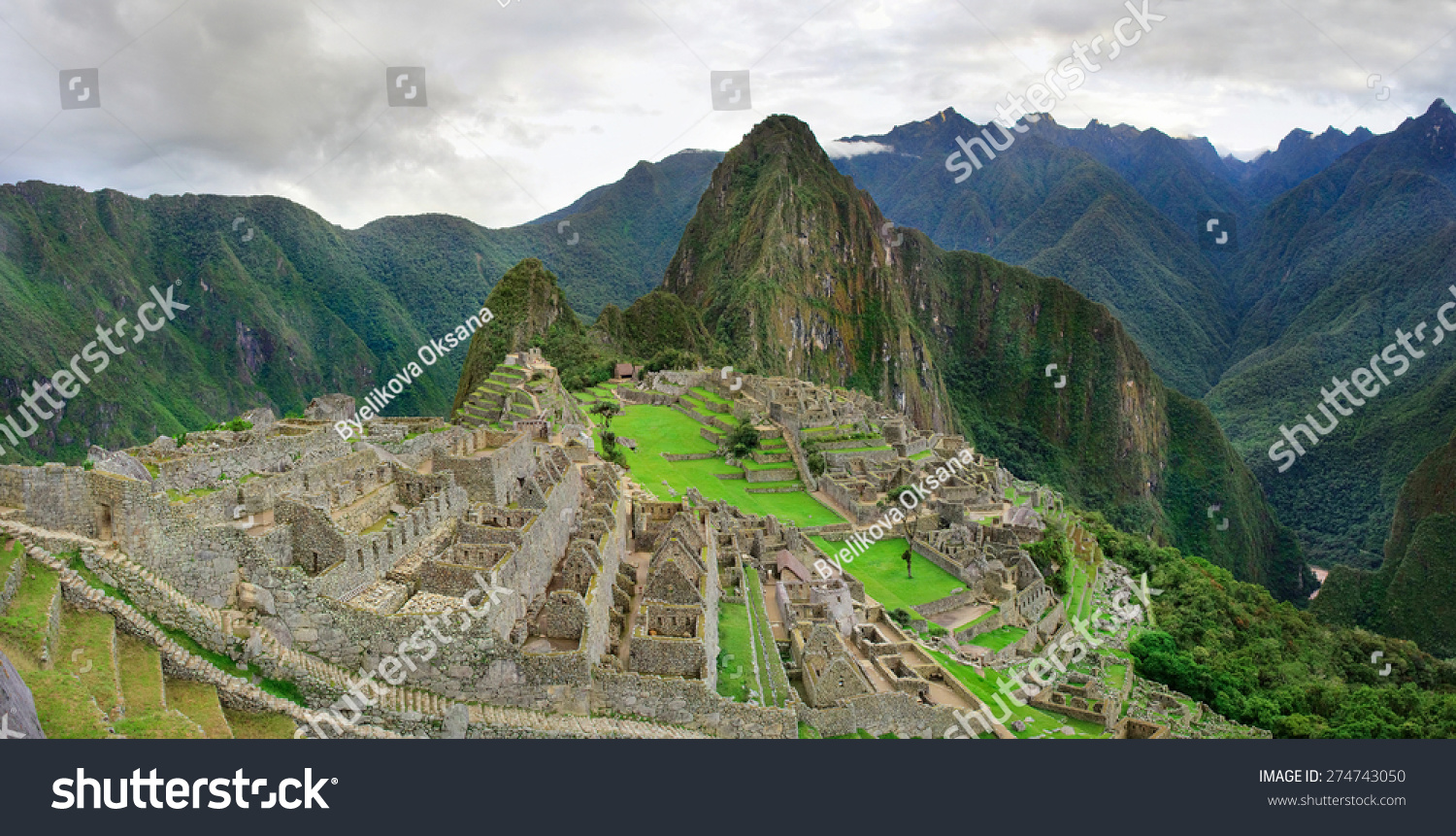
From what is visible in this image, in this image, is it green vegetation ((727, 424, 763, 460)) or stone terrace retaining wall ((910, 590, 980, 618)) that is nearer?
stone terrace retaining wall ((910, 590, 980, 618))

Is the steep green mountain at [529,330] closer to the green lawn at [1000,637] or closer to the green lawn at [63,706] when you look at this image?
the green lawn at [1000,637]

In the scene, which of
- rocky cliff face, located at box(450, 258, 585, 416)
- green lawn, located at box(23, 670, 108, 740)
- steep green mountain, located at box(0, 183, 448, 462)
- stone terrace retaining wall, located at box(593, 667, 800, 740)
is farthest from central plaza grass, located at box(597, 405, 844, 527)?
steep green mountain, located at box(0, 183, 448, 462)

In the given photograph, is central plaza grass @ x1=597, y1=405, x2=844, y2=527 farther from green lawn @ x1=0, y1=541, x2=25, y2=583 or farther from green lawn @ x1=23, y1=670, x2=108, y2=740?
green lawn @ x1=23, y1=670, x2=108, y2=740

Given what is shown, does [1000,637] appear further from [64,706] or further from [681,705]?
[64,706]

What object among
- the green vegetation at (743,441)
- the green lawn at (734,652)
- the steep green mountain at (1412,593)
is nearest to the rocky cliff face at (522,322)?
the green vegetation at (743,441)

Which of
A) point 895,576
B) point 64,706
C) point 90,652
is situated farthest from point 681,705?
point 895,576

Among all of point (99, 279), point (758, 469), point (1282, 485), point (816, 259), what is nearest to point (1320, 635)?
point (758, 469)

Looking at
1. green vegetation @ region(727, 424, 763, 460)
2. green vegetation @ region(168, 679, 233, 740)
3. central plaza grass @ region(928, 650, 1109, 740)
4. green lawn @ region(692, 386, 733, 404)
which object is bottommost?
central plaza grass @ region(928, 650, 1109, 740)

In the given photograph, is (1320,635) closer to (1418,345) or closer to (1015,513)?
(1015,513)
